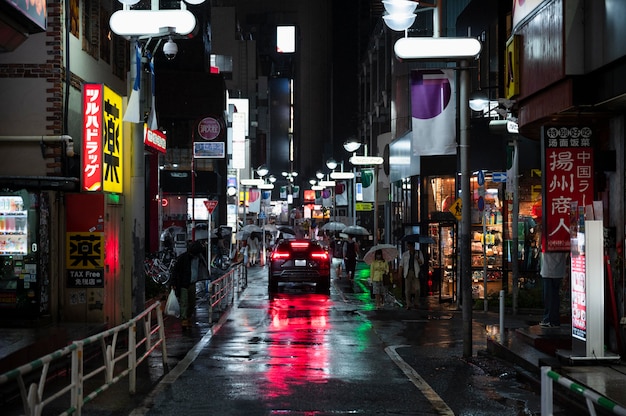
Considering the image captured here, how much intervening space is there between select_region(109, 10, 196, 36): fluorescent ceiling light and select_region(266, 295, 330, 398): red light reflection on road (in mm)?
5692

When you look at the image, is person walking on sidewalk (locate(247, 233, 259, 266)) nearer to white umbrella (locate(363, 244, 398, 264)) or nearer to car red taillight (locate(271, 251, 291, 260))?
car red taillight (locate(271, 251, 291, 260))

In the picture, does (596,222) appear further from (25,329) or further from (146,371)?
(25,329)

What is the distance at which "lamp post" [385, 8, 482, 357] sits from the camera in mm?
14633

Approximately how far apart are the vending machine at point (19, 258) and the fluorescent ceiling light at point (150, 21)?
3.72m

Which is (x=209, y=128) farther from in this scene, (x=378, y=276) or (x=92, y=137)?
(x=92, y=137)

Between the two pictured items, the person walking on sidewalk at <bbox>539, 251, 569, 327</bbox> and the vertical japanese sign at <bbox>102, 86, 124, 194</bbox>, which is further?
the vertical japanese sign at <bbox>102, 86, 124, 194</bbox>

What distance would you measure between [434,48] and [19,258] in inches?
331

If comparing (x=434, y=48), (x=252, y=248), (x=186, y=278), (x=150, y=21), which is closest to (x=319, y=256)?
(x=186, y=278)

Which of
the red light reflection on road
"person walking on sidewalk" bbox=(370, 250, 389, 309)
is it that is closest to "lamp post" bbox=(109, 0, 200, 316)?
the red light reflection on road

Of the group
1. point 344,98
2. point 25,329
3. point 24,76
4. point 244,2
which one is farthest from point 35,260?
point 244,2

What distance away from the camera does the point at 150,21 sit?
577 inches

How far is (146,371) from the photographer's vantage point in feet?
43.7

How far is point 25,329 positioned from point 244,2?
155593 mm

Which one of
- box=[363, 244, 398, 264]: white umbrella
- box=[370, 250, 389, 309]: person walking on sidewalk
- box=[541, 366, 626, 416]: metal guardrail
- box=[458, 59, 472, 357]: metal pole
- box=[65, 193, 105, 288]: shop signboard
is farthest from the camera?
box=[363, 244, 398, 264]: white umbrella
